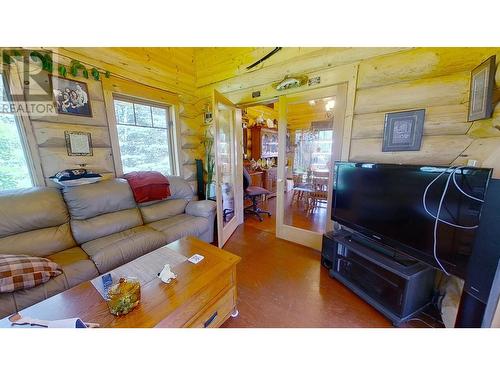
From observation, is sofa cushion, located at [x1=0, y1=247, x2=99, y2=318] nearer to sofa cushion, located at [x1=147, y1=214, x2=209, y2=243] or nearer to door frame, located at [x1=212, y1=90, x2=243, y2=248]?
sofa cushion, located at [x1=147, y1=214, x2=209, y2=243]

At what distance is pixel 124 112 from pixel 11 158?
1209mm

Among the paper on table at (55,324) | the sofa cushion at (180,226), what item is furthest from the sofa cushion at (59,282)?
the sofa cushion at (180,226)

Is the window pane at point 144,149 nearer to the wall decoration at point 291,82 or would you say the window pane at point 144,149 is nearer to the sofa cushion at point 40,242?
the sofa cushion at point 40,242

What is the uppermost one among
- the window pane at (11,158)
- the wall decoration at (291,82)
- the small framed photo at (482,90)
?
the wall decoration at (291,82)

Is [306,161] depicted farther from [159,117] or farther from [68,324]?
[68,324]

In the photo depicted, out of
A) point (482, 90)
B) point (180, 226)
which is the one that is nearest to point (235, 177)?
point (180, 226)

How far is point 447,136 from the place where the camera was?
4.65 ft

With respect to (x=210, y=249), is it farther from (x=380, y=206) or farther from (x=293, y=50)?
(x=293, y=50)

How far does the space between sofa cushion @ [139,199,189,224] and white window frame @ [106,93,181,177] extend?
66cm

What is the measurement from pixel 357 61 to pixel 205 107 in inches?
91.5

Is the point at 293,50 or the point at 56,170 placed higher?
the point at 293,50

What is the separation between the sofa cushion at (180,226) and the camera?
199 cm

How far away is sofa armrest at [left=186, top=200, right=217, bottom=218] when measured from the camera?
2.38 meters
